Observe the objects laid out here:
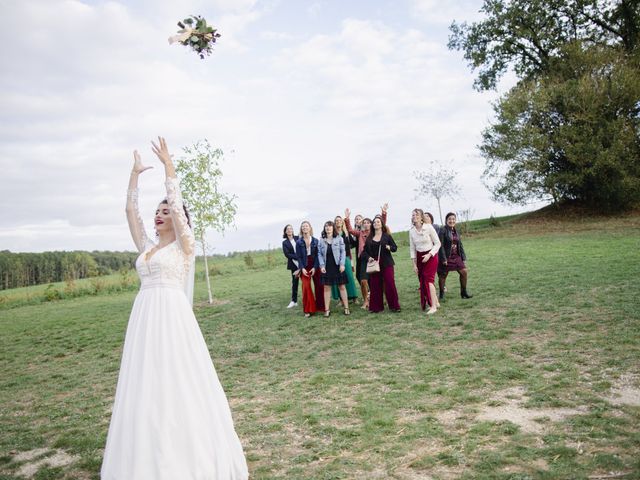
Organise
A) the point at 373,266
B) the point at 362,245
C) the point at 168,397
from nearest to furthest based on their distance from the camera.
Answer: the point at 168,397
the point at 373,266
the point at 362,245

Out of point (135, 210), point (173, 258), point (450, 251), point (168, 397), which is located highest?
point (135, 210)

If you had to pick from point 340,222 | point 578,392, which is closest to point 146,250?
point 578,392

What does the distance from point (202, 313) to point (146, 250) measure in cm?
1155

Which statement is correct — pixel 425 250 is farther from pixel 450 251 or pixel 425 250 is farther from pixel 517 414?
pixel 517 414

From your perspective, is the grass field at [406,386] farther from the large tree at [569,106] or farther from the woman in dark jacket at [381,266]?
the large tree at [569,106]

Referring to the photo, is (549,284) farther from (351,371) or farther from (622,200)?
(622,200)

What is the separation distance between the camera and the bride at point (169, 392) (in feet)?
12.9

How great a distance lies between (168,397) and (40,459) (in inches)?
98.5

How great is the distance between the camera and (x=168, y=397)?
13.2ft

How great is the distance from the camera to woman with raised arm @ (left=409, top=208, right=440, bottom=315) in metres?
11.5

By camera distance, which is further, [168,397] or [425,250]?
[425,250]

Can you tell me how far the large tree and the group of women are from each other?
842 inches

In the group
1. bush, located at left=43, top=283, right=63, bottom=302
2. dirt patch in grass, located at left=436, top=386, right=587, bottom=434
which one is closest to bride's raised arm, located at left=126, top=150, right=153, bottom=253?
dirt patch in grass, located at left=436, top=386, right=587, bottom=434

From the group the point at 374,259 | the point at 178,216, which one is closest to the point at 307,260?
the point at 374,259
